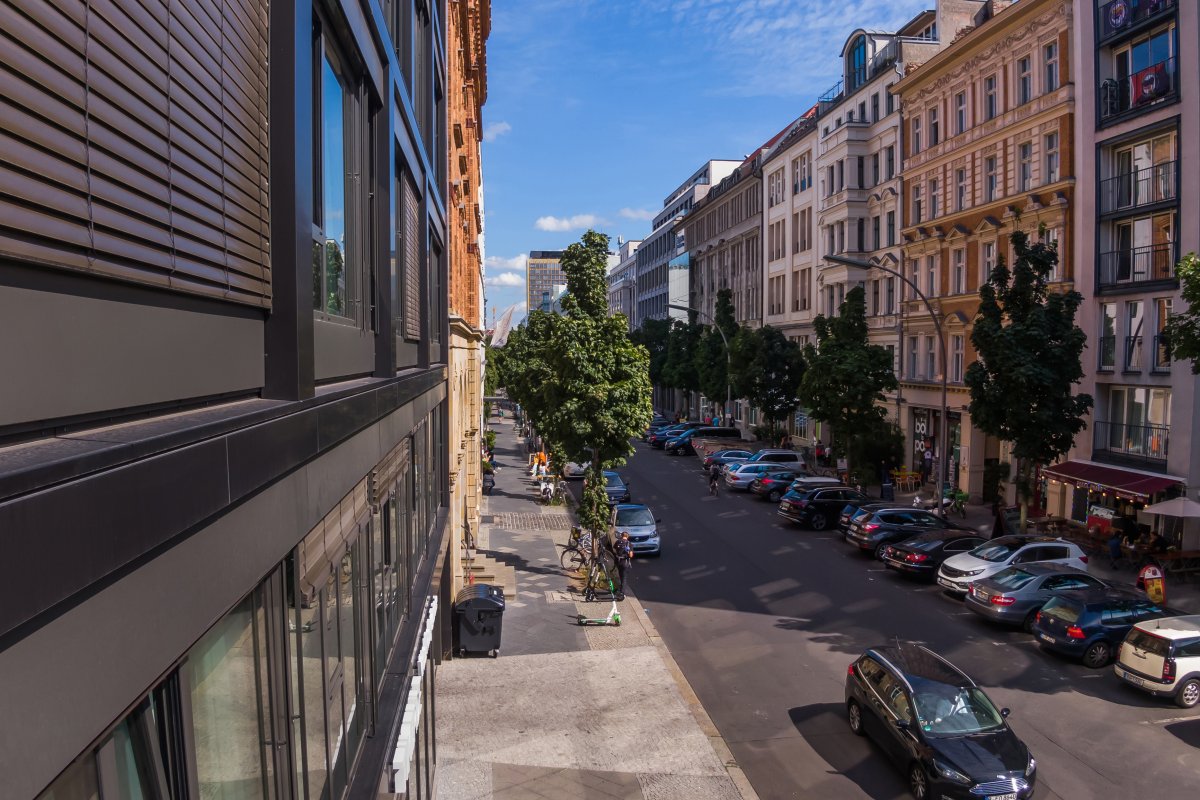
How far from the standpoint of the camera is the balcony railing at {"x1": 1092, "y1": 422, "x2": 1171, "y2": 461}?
27270mm

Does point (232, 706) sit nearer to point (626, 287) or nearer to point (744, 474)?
point (744, 474)

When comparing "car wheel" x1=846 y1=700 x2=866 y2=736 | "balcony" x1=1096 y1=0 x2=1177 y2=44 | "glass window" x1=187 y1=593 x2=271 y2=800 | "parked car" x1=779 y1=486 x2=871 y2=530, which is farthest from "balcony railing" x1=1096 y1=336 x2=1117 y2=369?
"glass window" x1=187 y1=593 x2=271 y2=800

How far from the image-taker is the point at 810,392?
3697 cm

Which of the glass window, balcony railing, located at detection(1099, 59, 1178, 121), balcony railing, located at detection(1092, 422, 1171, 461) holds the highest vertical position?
balcony railing, located at detection(1099, 59, 1178, 121)

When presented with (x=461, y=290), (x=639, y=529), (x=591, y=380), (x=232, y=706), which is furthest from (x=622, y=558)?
(x=232, y=706)

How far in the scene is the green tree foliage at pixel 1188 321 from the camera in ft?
56.1

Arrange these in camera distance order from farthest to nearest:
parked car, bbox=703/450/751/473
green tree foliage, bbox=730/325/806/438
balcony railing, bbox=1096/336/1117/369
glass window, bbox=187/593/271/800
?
green tree foliage, bbox=730/325/806/438
parked car, bbox=703/450/751/473
balcony railing, bbox=1096/336/1117/369
glass window, bbox=187/593/271/800

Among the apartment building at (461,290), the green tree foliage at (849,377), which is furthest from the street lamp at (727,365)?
the apartment building at (461,290)

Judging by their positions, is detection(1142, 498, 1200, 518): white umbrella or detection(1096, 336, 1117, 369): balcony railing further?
detection(1096, 336, 1117, 369): balcony railing

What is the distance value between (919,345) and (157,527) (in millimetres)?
43434

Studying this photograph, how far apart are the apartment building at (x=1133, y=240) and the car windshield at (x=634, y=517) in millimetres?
13285

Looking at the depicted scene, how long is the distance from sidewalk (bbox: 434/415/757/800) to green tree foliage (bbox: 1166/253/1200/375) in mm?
11712

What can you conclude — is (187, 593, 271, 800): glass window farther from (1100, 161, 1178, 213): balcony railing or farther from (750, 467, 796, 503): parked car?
(750, 467, 796, 503): parked car

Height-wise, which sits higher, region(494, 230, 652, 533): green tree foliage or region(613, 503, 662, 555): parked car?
region(494, 230, 652, 533): green tree foliage
